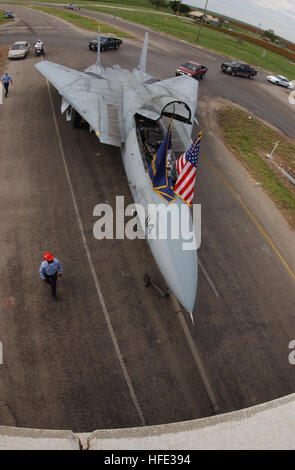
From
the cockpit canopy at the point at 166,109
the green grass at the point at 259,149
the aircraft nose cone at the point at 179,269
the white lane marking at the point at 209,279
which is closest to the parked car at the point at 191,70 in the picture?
the green grass at the point at 259,149

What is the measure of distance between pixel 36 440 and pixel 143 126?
12.3 meters

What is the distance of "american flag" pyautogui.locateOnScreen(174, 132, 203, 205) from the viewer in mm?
7718

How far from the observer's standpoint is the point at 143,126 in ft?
41.6

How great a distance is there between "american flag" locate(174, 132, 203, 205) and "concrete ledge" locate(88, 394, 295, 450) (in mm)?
6102

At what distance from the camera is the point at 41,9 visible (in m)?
52.5

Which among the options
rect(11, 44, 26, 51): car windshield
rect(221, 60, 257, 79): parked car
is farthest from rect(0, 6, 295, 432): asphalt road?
rect(221, 60, 257, 79): parked car

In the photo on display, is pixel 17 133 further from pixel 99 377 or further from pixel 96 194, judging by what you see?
pixel 99 377

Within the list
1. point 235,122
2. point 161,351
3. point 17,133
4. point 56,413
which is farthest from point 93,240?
point 235,122

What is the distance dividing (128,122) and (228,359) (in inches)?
441

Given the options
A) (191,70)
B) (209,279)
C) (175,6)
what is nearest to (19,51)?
(191,70)

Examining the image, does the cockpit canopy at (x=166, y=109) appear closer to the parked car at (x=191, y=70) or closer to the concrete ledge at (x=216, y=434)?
the concrete ledge at (x=216, y=434)

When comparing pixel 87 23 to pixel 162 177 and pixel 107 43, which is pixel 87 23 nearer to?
pixel 107 43
